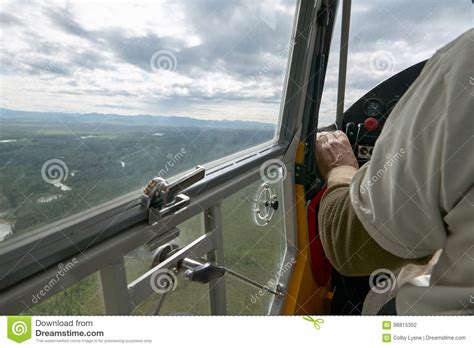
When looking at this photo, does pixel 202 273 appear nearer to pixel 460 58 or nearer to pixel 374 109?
pixel 460 58

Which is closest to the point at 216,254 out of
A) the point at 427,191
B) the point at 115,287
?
the point at 115,287

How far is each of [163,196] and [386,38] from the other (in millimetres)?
1542

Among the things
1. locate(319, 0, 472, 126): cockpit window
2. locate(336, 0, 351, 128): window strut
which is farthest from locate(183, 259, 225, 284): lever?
locate(336, 0, 351, 128): window strut

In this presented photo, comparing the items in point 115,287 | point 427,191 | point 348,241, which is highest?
point 427,191

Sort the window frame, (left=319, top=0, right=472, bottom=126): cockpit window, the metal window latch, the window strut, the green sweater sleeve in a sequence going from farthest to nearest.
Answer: the window strut → (left=319, top=0, right=472, bottom=126): cockpit window → the metal window latch → the green sweater sleeve → the window frame

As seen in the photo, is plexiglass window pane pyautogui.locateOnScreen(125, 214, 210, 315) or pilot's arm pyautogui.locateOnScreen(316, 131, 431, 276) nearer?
pilot's arm pyautogui.locateOnScreen(316, 131, 431, 276)

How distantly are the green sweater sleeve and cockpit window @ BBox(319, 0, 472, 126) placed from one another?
1.13 meters

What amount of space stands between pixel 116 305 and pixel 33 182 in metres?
0.38

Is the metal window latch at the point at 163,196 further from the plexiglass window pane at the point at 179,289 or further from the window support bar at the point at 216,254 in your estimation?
the window support bar at the point at 216,254

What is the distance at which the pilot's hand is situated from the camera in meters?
1.18

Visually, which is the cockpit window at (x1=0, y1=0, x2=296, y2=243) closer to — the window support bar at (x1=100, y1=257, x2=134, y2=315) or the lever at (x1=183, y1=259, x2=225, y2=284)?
the window support bar at (x1=100, y1=257, x2=134, y2=315)

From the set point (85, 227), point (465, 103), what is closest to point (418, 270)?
point (465, 103)

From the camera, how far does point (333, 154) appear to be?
3.97ft
